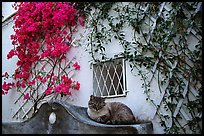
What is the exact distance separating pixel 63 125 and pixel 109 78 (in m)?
1.05

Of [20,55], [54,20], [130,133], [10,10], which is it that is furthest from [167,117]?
[10,10]

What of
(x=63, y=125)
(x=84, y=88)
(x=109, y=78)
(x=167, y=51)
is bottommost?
(x=63, y=125)

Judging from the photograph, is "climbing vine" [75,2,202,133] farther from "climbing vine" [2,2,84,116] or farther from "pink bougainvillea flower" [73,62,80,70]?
"climbing vine" [2,2,84,116]

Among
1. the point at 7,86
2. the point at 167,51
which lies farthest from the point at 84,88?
the point at 7,86

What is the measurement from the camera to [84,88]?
391 cm

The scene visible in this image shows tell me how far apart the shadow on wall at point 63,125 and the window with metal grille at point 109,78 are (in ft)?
1.91

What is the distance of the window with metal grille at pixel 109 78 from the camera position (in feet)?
11.8

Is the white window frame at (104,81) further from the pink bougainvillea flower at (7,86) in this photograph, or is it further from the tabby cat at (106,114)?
the pink bougainvillea flower at (7,86)

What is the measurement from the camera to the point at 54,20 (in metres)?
4.32

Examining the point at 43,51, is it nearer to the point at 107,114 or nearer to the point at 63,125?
the point at 63,125

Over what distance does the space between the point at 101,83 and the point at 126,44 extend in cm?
67

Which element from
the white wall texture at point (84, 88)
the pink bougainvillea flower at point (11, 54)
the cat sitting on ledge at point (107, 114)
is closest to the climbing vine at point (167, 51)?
the white wall texture at point (84, 88)

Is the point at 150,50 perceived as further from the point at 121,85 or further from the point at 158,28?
the point at 121,85

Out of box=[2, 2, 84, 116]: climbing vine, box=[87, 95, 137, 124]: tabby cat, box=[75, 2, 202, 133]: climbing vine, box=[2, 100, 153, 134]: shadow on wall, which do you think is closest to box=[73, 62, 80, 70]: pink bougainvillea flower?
box=[2, 2, 84, 116]: climbing vine
